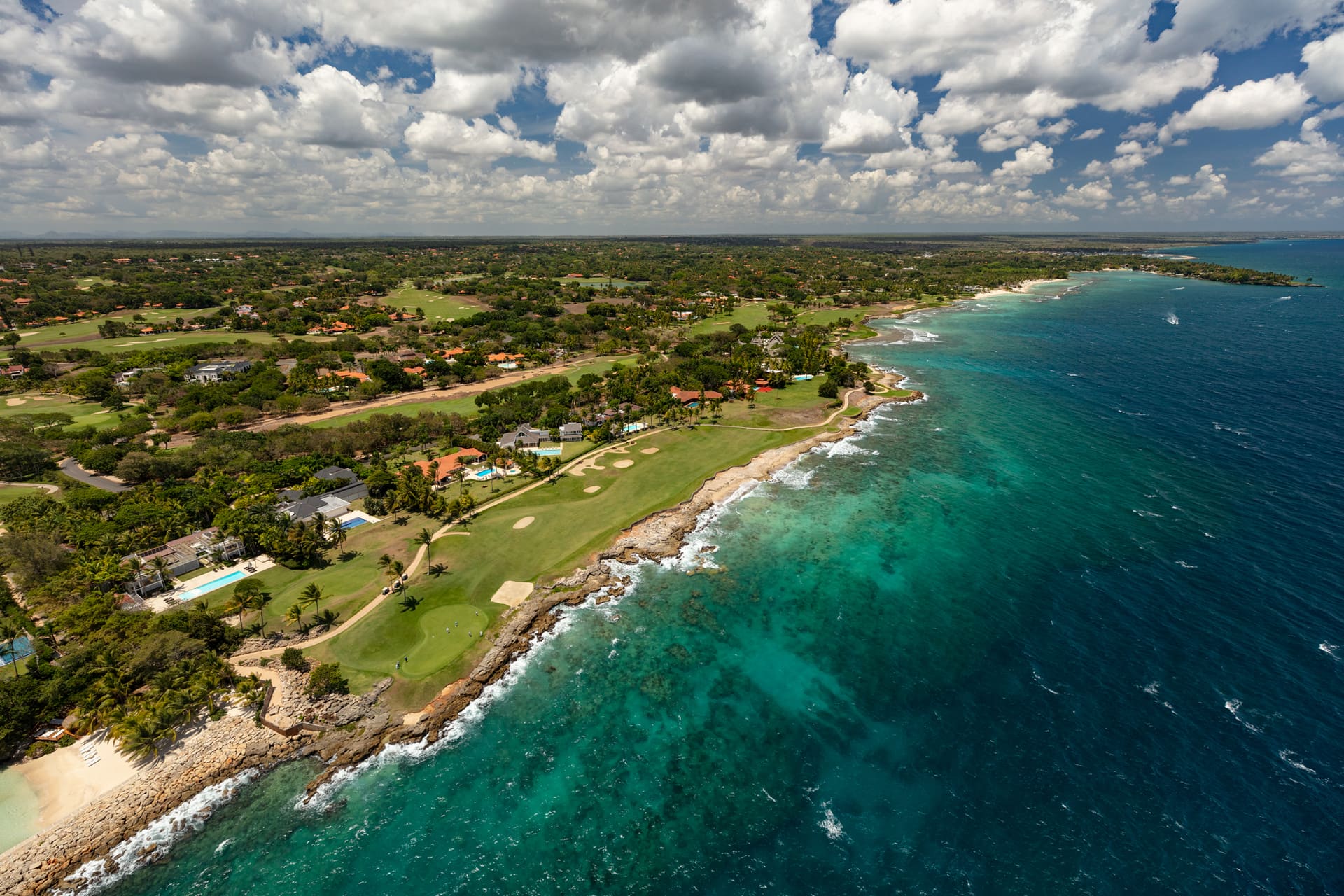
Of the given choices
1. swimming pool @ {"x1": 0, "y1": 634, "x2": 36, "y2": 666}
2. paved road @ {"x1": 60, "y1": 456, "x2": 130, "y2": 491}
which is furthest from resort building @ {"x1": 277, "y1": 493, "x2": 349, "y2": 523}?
paved road @ {"x1": 60, "y1": 456, "x2": 130, "y2": 491}

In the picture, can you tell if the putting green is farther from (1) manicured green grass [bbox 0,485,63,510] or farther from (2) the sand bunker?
(1) manicured green grass [bbox 0,485,63,510]

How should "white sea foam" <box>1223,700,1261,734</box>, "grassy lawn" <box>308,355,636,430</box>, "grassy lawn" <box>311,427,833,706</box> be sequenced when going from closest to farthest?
1. "white sea foam" <box>1223,700,1261,734</box>
2. "grassy lawn" <box>311,427,833,706</box>
3. "grassy lawn" <box>308,355,636,430</box>

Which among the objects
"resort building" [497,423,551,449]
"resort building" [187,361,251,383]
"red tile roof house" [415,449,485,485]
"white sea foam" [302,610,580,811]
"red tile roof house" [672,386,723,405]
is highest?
"resort building" [187,361,251,383]

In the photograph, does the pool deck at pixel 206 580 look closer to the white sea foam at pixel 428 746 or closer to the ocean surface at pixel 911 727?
the ocean surface at pixel 911 727

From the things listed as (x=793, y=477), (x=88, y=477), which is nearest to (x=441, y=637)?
(x=793, y=477)

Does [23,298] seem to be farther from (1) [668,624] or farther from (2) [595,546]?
(1) [668,624]

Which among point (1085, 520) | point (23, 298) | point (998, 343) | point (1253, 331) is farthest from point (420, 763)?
point (23, 298)

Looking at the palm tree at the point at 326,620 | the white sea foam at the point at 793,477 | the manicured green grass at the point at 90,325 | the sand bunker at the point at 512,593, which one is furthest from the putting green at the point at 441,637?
the manicured green grass at the point at 90,325
